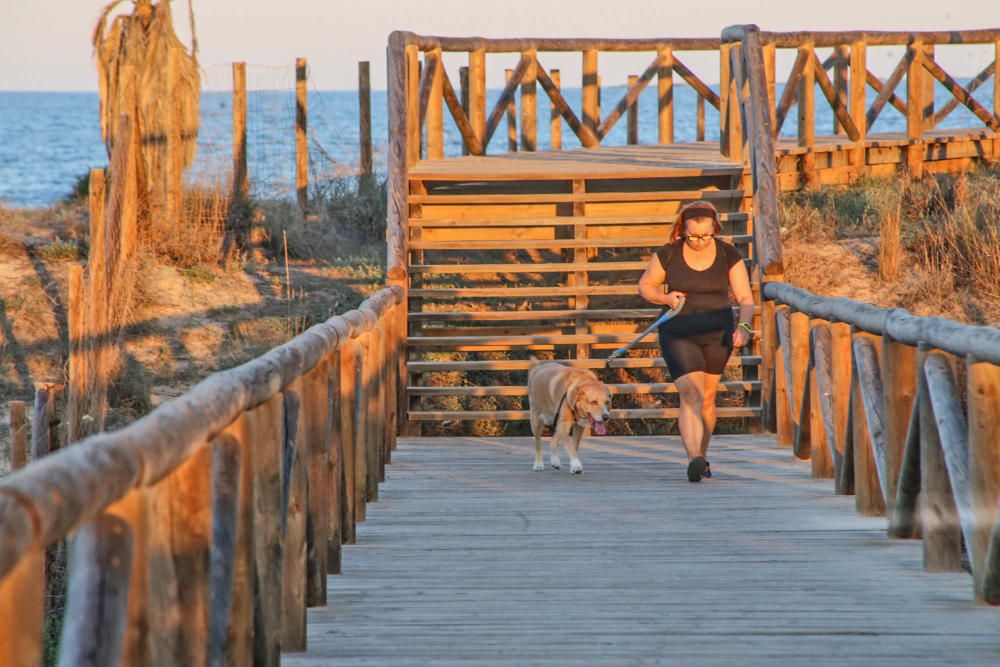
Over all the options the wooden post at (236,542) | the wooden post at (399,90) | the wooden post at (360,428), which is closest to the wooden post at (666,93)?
the wooden post at (399,90)

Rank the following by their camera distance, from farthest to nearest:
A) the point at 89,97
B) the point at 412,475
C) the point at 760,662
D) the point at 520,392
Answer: the point at 89,97, the point at 520,392, the point at 412,475, the point at 760,662

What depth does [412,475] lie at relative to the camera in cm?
843

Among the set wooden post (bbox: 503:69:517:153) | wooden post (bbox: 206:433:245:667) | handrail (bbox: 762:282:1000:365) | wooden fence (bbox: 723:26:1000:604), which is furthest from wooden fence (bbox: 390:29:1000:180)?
wooden post (bbox: 206:433:245:667)

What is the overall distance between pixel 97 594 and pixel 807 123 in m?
13.0

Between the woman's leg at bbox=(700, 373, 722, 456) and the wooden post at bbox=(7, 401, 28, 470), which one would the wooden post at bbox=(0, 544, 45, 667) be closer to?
the woman's leg at bbox=(700, 373, 722, 456)

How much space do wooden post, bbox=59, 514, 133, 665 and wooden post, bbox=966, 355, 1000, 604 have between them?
10.1 feet

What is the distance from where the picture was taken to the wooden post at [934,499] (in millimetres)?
5215

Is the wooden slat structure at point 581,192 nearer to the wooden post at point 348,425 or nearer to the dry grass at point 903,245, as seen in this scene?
the dry grass at point 903,245

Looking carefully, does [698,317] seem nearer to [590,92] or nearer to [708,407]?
[708,407]

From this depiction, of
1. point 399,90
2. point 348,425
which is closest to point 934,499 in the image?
point 348,425

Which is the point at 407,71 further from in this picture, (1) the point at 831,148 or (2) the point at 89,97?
(2) the point at 89,97

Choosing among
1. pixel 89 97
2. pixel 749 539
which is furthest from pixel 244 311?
pixel 89 97

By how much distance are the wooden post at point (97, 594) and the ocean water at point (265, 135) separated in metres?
14.7

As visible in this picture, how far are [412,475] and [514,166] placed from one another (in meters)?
5.59
